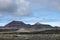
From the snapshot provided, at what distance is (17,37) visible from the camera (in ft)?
32.1

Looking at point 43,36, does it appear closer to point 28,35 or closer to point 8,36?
point 28,35

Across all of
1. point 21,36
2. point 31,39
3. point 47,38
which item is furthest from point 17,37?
point 47,38

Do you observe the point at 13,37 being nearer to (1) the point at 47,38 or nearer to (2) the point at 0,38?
(2) the point at 0,38

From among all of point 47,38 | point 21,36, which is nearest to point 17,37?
point 21,36

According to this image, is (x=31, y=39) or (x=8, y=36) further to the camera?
(x=8, y=36)

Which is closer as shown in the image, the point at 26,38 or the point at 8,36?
the point at 26,38

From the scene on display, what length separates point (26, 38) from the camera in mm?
9383

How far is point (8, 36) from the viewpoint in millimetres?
10070

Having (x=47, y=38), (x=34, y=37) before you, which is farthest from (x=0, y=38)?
(x=47, y=38)

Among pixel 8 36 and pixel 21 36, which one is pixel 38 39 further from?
pixel 8 36

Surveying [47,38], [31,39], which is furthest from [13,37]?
[47,38]

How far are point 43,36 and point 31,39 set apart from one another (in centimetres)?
61

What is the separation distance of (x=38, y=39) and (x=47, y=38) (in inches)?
16.2

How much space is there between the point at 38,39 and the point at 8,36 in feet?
5.22
